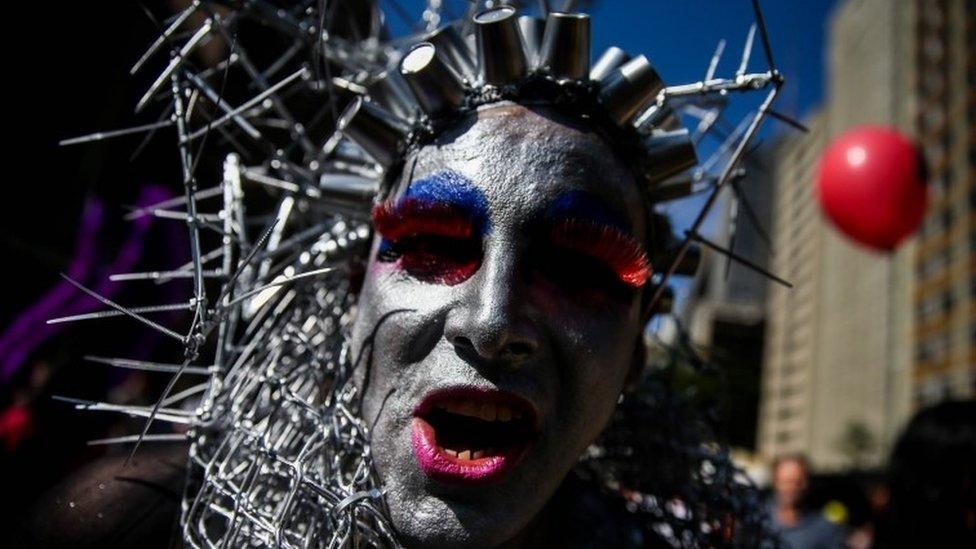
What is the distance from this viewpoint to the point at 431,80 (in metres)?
1.46

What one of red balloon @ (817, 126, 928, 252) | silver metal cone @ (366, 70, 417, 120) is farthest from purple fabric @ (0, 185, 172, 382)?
red balloon @ (817, 126, 928, 252)

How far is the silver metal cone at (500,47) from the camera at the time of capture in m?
1.46

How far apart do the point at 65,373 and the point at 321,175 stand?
1148 mm

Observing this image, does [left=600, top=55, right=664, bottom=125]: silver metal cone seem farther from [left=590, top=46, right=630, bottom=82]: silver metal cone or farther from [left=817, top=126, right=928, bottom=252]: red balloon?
[left=817, top=126, right=928, bottom=252]: red balloon

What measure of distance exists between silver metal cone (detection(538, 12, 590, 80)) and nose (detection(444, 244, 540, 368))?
1.38ft

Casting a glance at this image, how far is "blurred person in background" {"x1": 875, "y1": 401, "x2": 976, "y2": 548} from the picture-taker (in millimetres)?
2369

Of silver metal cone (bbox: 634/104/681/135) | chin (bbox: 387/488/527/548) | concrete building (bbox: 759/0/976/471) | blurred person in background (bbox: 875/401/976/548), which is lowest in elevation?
concrete building (bbox: 759/0/976/471)

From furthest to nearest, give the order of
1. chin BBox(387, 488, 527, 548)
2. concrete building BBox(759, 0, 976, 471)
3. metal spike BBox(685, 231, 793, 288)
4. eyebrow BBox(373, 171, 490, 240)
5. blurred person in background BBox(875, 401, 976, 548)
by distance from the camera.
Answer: concrete building BBox(759, 0, 976, 471), blurred person in background BBox(875, 401, 976, 548), metal spike BBox(685, 231, 793, 288), eyebrow BBox(373, 171, 490, 240), chin BBox(387, 488, 527, 548)

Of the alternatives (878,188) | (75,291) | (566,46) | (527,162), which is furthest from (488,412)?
(878,188)

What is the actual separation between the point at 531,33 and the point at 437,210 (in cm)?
48

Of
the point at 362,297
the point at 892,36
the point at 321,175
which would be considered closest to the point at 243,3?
the point at 321,175

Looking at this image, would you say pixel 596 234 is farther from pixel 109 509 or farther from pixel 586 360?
pixel 109 509

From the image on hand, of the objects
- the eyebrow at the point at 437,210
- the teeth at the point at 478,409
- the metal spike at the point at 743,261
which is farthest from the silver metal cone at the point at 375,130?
the metal spike at the point at 743,261

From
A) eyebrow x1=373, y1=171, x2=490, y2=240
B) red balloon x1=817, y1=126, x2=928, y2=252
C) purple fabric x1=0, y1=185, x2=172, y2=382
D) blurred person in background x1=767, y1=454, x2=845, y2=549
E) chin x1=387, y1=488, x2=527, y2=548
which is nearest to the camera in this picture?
chin x1=387, y1=488, x2=527, y2=548
